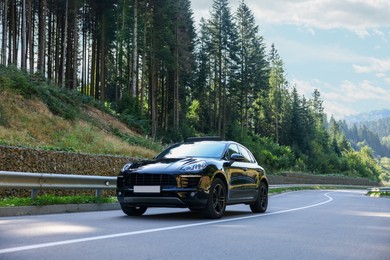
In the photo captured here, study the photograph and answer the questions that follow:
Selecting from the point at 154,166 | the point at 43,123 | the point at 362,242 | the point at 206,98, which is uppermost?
the point at 206,98

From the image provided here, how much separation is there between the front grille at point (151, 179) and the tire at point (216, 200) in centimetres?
83

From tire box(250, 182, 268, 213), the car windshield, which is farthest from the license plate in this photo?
tire box(250, 182, 268, 213)

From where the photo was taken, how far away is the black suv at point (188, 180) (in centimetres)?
1049

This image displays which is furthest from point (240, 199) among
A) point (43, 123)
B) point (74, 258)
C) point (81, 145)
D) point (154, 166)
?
point (43, 123)

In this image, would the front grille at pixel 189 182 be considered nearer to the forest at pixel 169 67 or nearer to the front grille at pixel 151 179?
the front grille at pixel 151 179

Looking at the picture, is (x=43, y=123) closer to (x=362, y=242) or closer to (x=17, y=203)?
(x=17, y=203)

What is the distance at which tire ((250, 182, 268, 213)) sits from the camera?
44.7 feet

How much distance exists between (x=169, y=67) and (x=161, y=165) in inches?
1558

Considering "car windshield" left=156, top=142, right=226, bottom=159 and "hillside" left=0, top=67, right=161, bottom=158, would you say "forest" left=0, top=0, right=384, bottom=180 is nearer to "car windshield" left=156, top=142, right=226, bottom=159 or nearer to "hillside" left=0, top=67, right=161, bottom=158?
"hillside" left=0, top=67, right=161, bottom=158

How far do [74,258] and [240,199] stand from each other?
7.09 meters

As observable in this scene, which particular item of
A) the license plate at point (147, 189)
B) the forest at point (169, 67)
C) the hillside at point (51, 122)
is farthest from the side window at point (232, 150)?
the forest at point (169, 67)

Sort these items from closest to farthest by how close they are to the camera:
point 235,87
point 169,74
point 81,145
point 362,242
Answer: point 362,242, point 81,145, point 169,74, point 235,87

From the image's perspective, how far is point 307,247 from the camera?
23.8ft

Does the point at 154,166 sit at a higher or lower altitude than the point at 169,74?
lower
